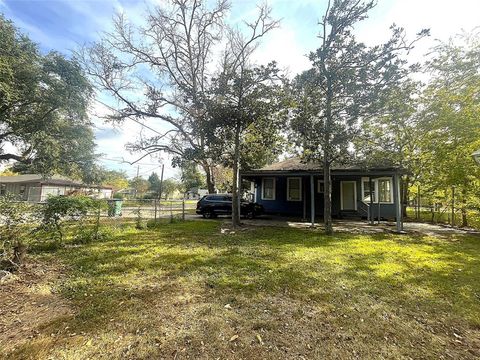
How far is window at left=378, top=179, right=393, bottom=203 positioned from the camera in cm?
1502

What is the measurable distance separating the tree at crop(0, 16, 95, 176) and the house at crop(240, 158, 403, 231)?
45.3 feet

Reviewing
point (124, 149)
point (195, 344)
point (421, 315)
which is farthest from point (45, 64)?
point (421, 315)

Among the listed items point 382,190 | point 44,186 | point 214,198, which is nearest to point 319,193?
point 382,190

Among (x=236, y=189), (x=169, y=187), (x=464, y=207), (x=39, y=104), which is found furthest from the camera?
(x=169, y=187)

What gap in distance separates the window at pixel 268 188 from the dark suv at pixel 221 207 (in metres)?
2.03

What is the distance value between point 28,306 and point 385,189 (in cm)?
1685

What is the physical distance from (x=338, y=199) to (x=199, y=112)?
1028 centimetres

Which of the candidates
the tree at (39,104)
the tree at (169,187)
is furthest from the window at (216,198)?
the tree at (169,187)

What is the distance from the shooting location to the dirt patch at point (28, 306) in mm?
2852

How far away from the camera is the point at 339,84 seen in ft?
30.9

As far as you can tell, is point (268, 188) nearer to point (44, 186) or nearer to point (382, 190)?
point (382, 190)

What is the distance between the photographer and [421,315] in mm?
3514

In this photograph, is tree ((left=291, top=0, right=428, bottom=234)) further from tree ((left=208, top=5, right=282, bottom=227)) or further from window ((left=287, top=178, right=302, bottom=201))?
window ((left=287, top=178, right=302, bottom=201))

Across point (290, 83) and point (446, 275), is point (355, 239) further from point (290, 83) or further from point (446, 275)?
point (290, 83)
